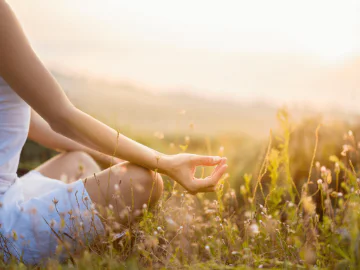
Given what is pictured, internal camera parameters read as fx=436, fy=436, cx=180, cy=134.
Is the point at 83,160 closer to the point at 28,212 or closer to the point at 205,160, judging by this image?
the point at 28,212

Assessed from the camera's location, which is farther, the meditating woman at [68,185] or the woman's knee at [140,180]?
the woman's knee at [140,180]

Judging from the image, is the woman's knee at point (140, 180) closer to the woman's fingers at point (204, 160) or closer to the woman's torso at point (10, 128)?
the woman's fingers at point (204, 160)

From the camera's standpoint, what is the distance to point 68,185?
228 centimetres

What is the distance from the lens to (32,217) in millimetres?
2156

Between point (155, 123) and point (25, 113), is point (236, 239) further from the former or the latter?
point (155, 123)

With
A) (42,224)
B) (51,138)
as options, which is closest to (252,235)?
(42,224)

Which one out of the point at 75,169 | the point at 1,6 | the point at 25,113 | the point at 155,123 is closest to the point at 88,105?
the point at 155,123

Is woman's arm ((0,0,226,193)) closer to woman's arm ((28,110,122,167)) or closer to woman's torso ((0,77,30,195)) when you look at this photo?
woman's torso ((0,77,30,195))

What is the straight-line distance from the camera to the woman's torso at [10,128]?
2.24 metres

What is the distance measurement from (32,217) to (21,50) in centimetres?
81

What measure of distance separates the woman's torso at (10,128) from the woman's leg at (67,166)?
0.62 meters

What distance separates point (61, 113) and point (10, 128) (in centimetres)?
36

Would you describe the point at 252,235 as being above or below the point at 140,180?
below

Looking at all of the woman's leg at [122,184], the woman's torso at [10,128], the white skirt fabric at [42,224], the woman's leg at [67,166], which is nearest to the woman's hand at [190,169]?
the woman's leg at [122,184]
